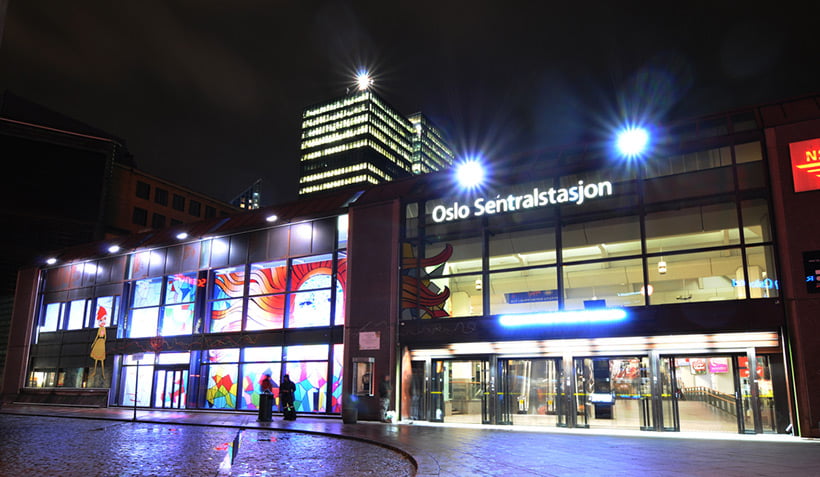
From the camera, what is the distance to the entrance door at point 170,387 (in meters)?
28.6

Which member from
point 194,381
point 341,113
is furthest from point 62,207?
point 341,113

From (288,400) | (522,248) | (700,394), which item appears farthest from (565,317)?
(288,400)

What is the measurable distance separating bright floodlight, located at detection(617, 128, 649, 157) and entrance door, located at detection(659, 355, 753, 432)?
6634 millimetres

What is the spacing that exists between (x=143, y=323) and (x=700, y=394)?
2645cm

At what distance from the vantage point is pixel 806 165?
1706 cm

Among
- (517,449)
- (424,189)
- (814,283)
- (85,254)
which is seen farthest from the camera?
(85,254)

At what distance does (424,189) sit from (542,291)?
6.02 m

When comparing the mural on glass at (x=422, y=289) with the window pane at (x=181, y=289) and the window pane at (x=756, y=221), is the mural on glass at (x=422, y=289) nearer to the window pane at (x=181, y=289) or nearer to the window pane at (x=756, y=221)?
the window pane at (x=756, y=221)

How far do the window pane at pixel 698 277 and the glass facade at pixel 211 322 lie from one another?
12173mm

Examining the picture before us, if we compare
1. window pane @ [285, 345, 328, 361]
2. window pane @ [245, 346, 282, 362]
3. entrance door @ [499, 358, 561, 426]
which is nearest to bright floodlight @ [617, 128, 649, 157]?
entrance door @ [499, 358, 561, 426]

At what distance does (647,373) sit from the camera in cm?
1834

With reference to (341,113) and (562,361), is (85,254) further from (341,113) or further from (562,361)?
(341,113)

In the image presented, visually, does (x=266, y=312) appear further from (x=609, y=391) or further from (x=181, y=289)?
(x=609, y=391)

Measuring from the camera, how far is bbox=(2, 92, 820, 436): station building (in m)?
17.2
